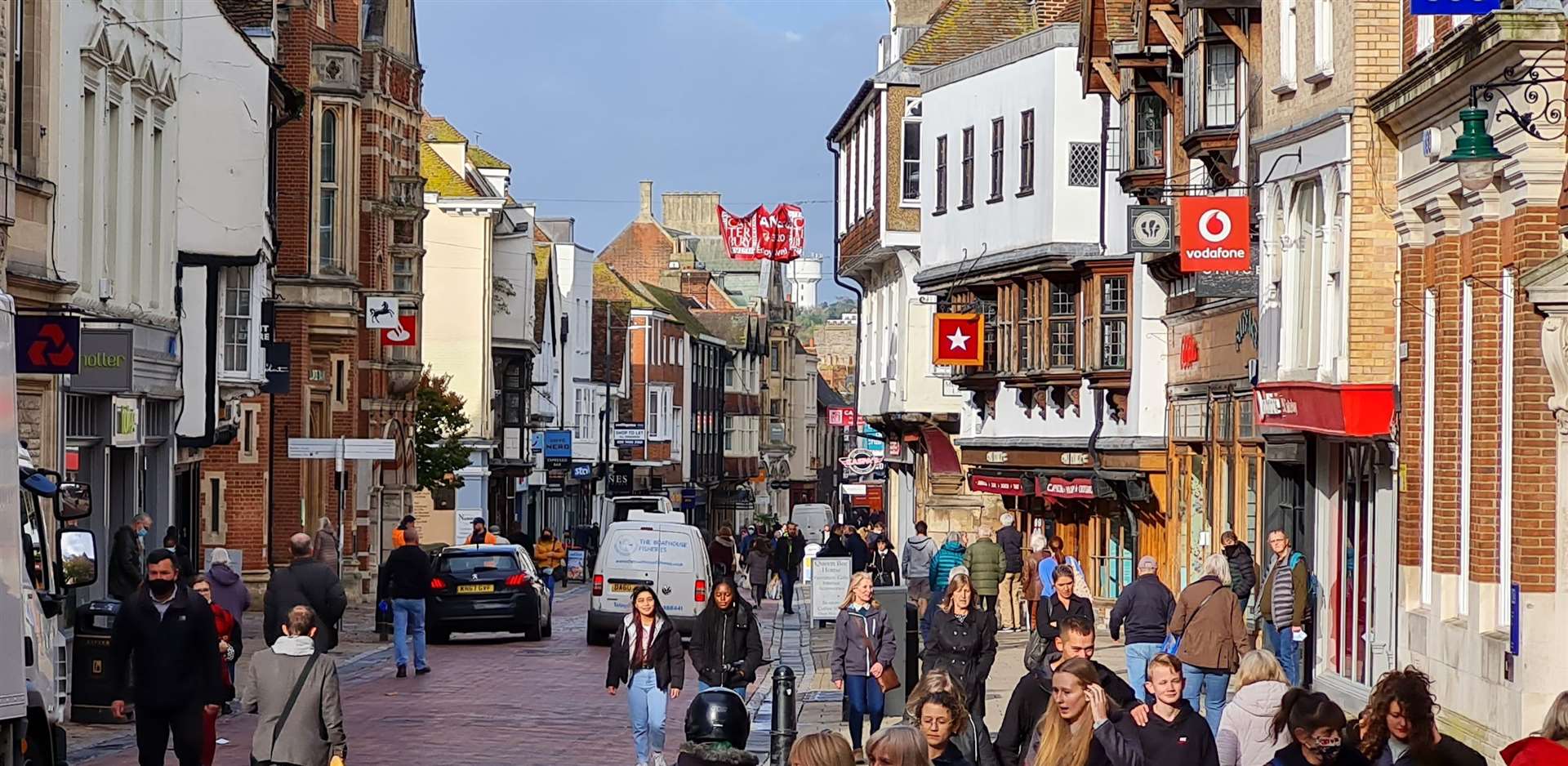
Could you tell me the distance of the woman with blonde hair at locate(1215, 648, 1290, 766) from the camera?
38.4 ft

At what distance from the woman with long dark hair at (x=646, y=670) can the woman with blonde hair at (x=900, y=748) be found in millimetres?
9140

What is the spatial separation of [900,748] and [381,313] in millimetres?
37558

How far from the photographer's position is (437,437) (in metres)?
58.2

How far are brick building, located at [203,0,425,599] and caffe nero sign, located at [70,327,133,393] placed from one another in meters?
15.5

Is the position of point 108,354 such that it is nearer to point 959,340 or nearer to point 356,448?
point 356,448

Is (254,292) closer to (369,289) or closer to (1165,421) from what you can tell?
(369,289)

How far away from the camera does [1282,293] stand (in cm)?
2500

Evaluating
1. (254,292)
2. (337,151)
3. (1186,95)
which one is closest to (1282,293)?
(1186,95)

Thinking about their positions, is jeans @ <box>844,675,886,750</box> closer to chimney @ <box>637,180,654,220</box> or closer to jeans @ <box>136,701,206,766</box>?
jeans @ <box>136,701,206,766</box>

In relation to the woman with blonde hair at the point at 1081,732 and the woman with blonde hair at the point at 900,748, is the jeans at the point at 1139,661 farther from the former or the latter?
the woman with blonde hair at the point at 900,748

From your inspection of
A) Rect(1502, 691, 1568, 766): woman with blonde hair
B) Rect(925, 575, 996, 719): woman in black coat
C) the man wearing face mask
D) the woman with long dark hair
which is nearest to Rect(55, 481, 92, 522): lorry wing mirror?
the woman with long dark hair

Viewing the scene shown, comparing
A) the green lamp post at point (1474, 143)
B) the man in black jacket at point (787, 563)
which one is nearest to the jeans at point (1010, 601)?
the man in black jacket at point (787, 563)

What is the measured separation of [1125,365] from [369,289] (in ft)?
55.6

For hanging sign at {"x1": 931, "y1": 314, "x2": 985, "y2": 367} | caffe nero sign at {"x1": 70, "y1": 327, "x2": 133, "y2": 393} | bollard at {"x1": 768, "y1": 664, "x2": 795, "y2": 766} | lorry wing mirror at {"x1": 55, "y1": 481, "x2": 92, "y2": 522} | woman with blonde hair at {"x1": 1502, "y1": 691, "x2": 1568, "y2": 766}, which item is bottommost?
bollard at {"x1": 768, "y1": 664, "x2": 795, "y2": 766}
